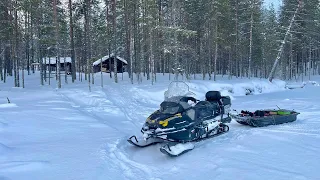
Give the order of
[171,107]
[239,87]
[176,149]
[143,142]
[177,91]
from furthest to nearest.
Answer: [239,87] → [177,91] → [143,142] → [171,107] → [176,149]

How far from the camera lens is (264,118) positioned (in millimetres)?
9898

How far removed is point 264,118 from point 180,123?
13.2ft

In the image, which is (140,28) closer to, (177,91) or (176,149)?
(177,91)

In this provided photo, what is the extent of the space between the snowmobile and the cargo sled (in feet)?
4.43

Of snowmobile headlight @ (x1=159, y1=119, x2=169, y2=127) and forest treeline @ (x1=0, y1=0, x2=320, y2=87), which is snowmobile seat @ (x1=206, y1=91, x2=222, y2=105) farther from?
forest treeline @ (x1=0, y1=0, x2=320, y2=87)

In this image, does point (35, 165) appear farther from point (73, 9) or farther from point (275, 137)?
point (73, 9)

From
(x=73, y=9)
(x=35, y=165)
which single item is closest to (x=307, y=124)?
(x=35, y=165)

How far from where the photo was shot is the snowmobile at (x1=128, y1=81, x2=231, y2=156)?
23.5ft

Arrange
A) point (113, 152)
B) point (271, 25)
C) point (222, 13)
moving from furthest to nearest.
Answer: point (271, 25) < point (222, 13) < point (113, 152)

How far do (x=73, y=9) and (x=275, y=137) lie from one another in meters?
23.8

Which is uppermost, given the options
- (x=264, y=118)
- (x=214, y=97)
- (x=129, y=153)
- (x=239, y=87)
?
(x=214, y=97)

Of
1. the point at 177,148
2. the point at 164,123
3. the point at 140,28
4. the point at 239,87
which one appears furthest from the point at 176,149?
the point at 140,28

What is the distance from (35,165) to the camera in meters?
5.23

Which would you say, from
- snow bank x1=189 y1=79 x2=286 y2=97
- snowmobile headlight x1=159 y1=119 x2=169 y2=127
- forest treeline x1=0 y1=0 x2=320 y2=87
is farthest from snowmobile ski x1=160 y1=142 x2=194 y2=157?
forest treeline x1=0 y1=0 x2=320 y2=87
